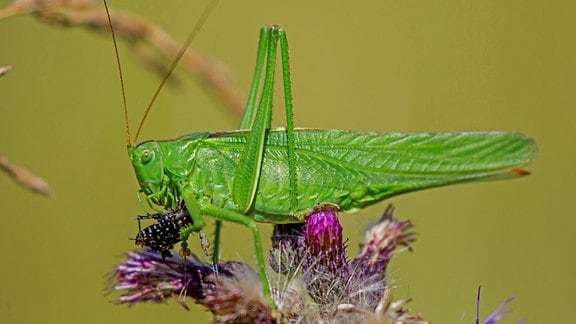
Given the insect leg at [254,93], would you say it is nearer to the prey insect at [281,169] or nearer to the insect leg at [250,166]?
the prey insect at [281,169]

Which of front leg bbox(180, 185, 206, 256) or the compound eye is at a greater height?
the compound eye

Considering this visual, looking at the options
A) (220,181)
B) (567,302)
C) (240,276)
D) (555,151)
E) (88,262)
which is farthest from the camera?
(555,151)

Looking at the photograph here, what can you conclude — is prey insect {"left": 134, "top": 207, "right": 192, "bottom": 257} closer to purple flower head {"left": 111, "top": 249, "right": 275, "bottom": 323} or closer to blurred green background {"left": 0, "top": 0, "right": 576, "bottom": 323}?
purple flower head {"left": 111, "top": 249, "right": 275, "bottom": 323}

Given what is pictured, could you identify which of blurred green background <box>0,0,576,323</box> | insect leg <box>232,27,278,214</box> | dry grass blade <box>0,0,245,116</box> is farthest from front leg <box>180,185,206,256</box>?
blurred green background <box>0,0,576,323</box>

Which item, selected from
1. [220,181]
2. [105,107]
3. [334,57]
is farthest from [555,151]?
[220,181]

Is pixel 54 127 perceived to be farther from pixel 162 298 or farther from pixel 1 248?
pixel 162 298

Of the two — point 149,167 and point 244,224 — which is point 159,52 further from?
point 244,224

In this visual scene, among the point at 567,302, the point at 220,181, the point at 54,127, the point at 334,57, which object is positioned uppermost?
the point at 334,57
